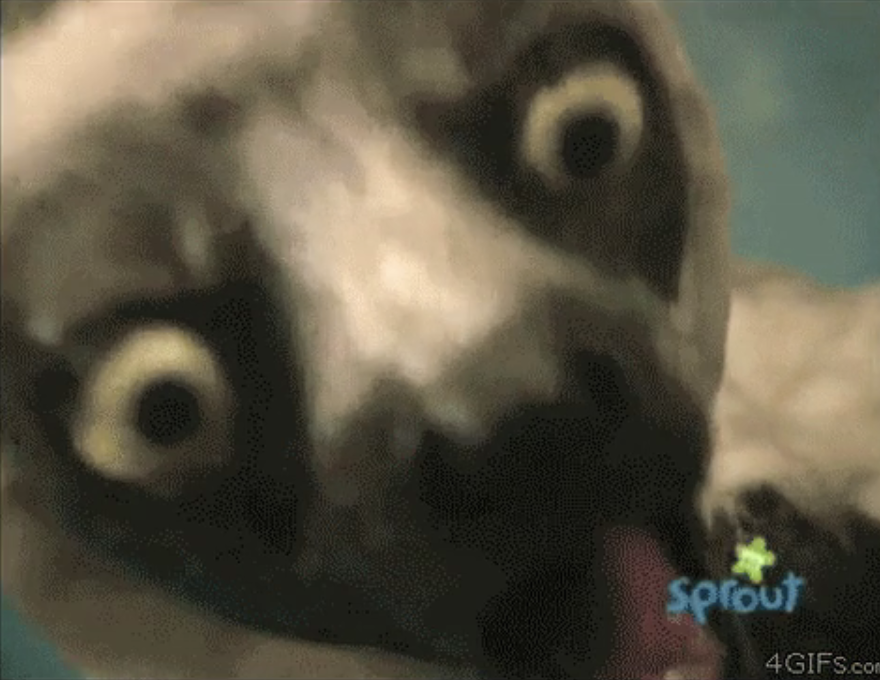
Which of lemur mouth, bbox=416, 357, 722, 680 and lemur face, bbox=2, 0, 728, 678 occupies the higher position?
lemur face, bbox=2, 0, 728, 678

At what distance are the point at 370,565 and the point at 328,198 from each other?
0.20 meters

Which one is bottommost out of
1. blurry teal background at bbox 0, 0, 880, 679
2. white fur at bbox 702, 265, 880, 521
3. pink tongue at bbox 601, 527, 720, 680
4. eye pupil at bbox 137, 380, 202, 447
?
pink tongue at bbox 601, 527, 720, 680

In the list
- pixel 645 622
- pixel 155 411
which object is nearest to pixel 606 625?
pixel 645 622

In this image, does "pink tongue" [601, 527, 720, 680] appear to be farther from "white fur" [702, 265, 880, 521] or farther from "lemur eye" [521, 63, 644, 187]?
"lemur eye" [521, 63, 644, 187]

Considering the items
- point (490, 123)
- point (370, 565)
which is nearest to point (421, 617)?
point (370, 565)

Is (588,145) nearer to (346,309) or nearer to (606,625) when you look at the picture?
(346,309)

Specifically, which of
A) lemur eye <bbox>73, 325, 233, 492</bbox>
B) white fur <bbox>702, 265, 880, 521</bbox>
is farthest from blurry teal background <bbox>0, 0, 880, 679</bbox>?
lemur eye <bbox>73, 325, 233, 492</bbox>

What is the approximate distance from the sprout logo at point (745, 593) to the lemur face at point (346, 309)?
0.19 ft

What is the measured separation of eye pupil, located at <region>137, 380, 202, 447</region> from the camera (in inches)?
21.3

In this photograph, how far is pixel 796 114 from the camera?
589mm

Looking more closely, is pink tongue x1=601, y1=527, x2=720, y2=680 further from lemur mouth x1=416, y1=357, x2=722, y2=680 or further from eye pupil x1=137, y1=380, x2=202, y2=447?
eye pupil x1=137, y1=380, x2=202, y2=447

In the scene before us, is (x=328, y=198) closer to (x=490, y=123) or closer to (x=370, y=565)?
(x=490, y=123)

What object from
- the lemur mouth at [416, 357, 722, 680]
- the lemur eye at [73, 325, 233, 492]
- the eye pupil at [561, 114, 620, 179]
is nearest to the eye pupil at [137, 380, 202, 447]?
the lemur eye at [73, 325, 233, 492]

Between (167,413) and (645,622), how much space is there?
289mm
